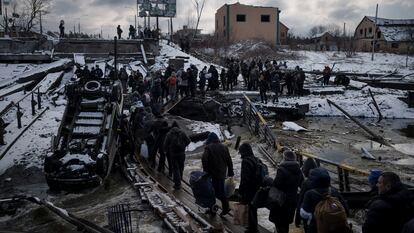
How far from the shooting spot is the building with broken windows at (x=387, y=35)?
63.8 m

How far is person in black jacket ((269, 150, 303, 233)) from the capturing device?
661cm

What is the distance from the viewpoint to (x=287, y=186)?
665cm

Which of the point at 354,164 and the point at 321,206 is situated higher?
the point at 321,206

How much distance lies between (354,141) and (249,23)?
44.1 m

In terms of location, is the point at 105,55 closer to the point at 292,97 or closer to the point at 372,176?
the point at 292,97

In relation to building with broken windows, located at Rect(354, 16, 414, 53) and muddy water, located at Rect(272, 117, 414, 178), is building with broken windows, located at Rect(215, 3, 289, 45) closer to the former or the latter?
building with broken windows, located at Rect(354, 16, 414, 53)

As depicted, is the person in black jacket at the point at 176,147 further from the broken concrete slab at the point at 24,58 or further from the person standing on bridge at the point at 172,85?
the broken concrete slab at the point at 24,58

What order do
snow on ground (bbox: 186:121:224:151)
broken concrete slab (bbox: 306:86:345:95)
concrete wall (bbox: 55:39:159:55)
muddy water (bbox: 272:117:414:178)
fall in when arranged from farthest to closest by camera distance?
concrete wall (bbox: 55:39:159:55), broken concrete slab (bbox: 306:86:345:95), snow on ground (bbox: 186:121:224:151), muddy water (bbox: 272:117:414:178)

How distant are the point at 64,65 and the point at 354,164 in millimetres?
20834

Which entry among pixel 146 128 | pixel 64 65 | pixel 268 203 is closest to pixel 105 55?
pixel 64 65

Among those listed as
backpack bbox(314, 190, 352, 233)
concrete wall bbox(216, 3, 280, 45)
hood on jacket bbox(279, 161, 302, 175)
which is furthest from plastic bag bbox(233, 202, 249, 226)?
concrete wall bbox(216, 3, 280, 45)

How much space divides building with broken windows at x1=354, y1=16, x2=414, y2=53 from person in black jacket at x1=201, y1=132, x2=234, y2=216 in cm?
5705

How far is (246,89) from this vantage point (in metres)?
27.2

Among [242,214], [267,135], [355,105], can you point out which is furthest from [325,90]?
[242,214]
